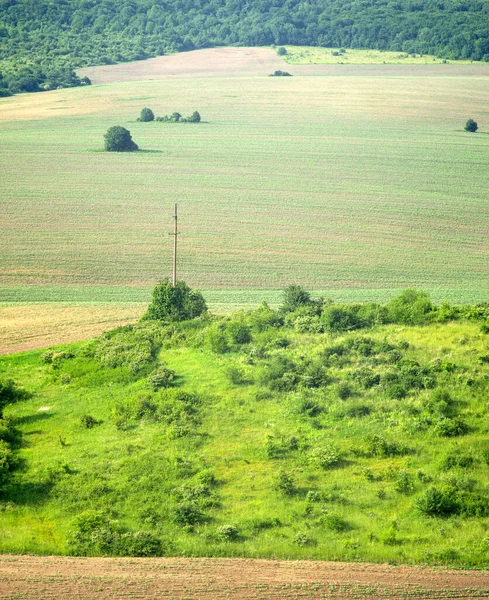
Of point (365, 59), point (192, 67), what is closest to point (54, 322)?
point (192, 67)

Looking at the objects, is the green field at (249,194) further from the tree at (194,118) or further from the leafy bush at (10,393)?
the leafy bush at (10,393)

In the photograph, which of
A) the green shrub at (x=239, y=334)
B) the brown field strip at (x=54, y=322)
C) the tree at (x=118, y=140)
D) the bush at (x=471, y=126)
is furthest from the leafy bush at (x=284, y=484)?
the bush at (x=471, y=126)

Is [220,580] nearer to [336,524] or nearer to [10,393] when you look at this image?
[336,524]

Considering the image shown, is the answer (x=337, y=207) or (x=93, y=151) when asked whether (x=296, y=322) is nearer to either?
(x=337, y=207)

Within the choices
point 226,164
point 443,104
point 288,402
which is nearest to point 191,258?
point 288,402

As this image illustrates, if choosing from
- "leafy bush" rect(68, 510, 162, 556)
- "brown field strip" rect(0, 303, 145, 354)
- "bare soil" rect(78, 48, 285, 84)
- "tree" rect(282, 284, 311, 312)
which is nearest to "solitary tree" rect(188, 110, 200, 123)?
"bare soil" rect(78, 48, 285, 84)
